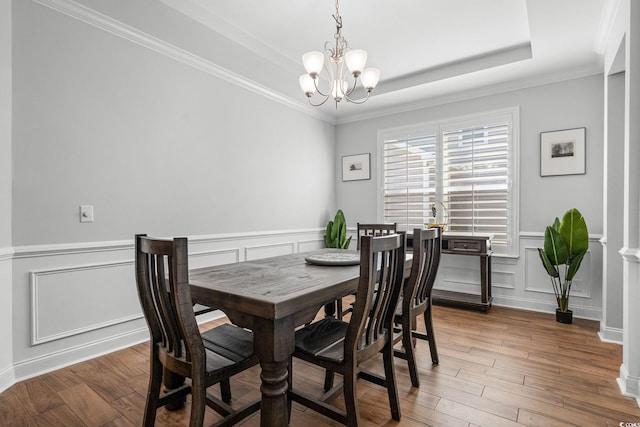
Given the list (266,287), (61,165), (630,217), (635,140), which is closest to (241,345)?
(266,287)

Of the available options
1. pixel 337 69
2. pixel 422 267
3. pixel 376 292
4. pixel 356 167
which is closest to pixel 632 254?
pixel 422 267

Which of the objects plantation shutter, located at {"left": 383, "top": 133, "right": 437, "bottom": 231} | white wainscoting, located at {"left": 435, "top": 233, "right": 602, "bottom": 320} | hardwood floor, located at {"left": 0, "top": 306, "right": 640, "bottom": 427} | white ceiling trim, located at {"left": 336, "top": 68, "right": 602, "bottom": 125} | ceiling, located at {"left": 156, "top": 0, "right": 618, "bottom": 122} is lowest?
hardwood floor, located at {"left": 0, "top": 306, "right": 640, "bottom": 427}

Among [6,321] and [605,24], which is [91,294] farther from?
[605,24]

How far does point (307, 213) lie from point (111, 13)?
10.1 ft

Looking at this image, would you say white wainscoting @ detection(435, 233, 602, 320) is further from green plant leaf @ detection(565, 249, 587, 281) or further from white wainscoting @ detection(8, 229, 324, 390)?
white wainscoting @ detection(8, 229, 324, 390)

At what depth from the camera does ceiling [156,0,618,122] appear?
2668 mm

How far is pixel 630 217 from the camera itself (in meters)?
2.01

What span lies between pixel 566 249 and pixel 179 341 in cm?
341

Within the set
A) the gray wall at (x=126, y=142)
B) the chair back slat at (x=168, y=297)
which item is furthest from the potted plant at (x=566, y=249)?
the chair back slat at (x=168, y=297)

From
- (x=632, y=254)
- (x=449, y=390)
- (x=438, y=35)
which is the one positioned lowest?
(x=449, y=390)

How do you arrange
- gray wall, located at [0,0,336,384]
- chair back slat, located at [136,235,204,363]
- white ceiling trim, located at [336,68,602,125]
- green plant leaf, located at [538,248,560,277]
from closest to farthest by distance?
chair back slat, located at [136,235,204,363] < gray wall, located at [0,0,336,384] < green plant leaf, located at [538,248,560,277] < white ceiling trim, located at [336,68,602,125]

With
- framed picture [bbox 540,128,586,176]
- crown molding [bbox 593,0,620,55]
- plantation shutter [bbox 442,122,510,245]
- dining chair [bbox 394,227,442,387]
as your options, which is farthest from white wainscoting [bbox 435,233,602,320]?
dining chair [bbox 394,227,442,387]

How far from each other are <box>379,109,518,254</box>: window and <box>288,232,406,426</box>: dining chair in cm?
277

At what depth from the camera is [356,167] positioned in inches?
202
